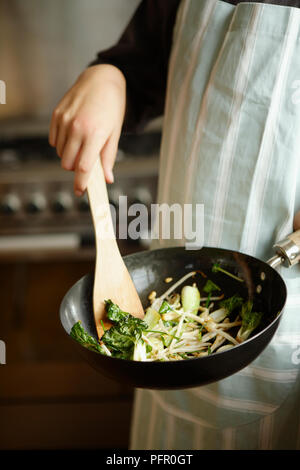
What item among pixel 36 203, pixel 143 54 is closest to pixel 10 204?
pixel 36 203

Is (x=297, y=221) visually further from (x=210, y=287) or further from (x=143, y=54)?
(x=143, y=54)

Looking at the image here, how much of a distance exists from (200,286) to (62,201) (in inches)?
31.6

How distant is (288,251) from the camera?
1.88 ft

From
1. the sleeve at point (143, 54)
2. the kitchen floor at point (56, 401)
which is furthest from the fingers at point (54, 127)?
the kitchen floor at point (56, 401)

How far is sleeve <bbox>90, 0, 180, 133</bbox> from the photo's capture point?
0.79m

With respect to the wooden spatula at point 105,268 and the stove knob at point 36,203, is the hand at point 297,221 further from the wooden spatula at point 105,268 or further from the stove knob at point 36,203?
the stove knob at point 36,203

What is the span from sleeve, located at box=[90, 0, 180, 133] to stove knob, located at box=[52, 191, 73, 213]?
1.88 ft

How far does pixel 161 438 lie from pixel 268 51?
665mm

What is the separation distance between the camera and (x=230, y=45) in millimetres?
658

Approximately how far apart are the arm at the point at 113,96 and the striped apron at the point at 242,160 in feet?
0.26

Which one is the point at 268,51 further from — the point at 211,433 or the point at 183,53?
the point at 211,433

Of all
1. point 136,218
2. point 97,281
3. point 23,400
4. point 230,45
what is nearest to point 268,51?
point 230,45

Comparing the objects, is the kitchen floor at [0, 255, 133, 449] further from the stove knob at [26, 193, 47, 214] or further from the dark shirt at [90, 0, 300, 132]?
the dark shirt at [90, 0, 300, 132]

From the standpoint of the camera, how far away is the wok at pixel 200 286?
48cm
